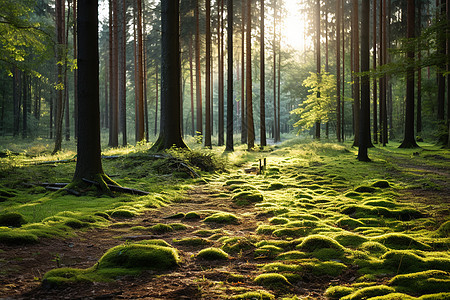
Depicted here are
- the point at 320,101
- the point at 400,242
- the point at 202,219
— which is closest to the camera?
the point at 400,242

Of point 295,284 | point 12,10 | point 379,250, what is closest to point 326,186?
point 379,250

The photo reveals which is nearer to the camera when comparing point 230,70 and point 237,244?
point 237,244

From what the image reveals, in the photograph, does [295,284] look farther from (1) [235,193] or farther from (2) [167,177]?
(2) [167,177]

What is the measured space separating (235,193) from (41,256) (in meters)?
6.32

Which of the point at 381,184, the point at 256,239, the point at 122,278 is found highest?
the point at 381,184

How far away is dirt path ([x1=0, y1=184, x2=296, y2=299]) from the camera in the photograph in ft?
11.0

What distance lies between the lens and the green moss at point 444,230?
525cm

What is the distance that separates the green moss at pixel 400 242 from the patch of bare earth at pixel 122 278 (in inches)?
72.5

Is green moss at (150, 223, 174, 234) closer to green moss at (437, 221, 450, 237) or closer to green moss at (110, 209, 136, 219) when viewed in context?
green moss at (110, 209, 136, 219)

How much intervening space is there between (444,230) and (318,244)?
7.62 ft

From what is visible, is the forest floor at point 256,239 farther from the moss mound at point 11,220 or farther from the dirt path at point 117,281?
the moss mound at point 11,220

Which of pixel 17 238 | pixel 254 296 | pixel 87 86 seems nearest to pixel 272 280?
pixel 254 296

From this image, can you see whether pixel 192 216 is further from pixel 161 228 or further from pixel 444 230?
pixel 444 230

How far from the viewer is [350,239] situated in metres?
5.34
